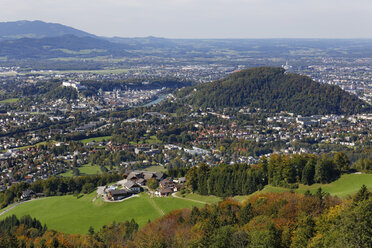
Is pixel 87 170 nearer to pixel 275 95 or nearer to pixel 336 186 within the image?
pixel 336 186

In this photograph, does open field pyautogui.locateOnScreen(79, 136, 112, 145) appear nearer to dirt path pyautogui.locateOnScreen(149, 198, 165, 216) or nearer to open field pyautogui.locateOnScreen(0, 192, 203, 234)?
open field pyautogui.locateOnScreen(0, 192, 203, 234)

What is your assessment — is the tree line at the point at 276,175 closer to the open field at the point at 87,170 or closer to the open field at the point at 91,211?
the open field at the point at 91,211

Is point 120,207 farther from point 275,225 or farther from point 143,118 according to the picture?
point 143,118

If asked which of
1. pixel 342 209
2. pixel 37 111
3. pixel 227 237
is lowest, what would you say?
pixel 37 111

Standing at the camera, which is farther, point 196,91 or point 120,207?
point 196,91

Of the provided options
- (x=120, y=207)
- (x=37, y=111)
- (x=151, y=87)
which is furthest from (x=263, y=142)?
(x=151, y=87)
